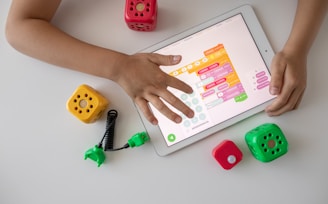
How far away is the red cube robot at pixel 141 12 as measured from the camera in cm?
56

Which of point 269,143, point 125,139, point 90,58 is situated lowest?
point 269,143

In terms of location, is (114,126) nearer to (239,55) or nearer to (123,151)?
(123,151)

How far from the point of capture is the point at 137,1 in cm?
56

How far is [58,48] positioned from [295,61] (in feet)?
1.26

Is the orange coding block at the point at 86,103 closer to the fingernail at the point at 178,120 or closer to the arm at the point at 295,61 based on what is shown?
the fingernail at the point at 178,120

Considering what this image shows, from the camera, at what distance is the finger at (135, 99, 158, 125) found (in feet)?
1.78

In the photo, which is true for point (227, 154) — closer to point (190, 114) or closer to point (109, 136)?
point (190, 114)

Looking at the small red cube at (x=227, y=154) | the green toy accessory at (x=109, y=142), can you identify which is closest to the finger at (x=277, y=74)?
the small red cube at (x=227, y=154)

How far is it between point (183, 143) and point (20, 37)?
12.6 inches

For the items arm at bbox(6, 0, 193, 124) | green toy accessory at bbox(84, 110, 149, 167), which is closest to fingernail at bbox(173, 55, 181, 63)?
arm at bbox(6, 0, 193, 124)

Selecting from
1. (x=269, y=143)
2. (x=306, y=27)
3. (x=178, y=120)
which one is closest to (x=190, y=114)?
(x=178, y=120)

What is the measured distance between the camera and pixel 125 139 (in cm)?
57

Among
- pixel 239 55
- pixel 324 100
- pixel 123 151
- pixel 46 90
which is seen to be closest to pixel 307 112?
pixel 324 100

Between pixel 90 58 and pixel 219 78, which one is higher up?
pixel 90 58
